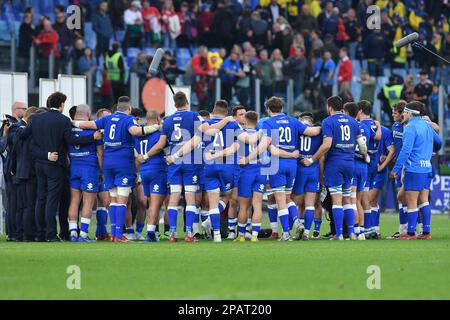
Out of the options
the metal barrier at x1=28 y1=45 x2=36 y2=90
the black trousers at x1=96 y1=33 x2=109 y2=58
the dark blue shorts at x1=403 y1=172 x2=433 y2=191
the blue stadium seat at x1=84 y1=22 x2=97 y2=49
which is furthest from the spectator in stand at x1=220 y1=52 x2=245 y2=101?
Answer: the dark blue shorts at x1=403 y1=172 x2=433 y2=191

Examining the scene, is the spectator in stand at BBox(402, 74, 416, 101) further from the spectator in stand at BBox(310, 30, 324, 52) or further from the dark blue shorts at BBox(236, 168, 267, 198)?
the dark blue shorts at BBox(236, 168, 267, 198)

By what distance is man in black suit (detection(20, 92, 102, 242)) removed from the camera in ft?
62.7

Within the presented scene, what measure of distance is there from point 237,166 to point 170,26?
570 inches

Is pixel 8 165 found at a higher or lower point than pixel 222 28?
lower

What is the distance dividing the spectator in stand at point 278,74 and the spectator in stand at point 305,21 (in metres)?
3.34

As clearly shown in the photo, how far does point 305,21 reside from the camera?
35.6m

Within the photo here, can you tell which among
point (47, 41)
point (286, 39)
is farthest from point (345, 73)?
point (47, 41)

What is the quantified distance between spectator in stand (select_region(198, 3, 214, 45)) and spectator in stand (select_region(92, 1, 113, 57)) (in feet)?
10.1

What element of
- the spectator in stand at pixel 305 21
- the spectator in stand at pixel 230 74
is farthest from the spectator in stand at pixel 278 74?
the spectator in stand at pixel 305 21

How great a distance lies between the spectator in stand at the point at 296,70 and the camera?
30281mm

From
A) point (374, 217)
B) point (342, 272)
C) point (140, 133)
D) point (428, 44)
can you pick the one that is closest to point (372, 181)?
point (374, 217)

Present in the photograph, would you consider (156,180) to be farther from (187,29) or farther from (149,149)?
(187,29)

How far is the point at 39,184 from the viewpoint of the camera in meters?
19.3

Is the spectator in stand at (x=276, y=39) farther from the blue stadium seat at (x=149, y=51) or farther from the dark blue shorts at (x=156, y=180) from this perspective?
the dark blue shorts at (x=156, y=180)
